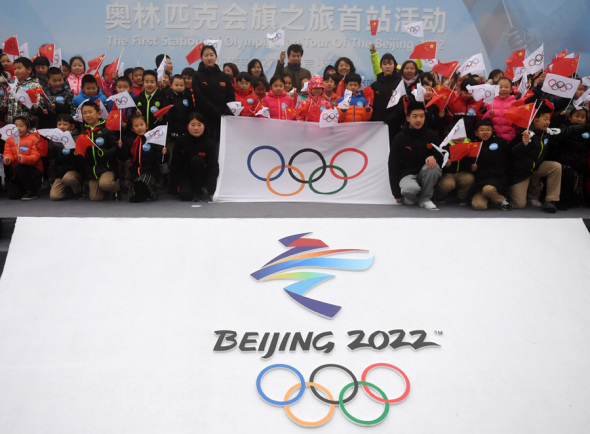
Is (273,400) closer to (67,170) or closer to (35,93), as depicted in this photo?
(67,170)

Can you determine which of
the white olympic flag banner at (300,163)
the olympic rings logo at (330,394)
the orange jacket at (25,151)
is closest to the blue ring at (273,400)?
the olympic rings logo at (330,394)

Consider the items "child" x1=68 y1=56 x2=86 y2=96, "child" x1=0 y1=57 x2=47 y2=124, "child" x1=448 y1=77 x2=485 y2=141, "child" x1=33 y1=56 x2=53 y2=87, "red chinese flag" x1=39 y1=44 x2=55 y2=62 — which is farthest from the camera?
"red chinese flag" x1=39 y1=44 x2=55 y2=62

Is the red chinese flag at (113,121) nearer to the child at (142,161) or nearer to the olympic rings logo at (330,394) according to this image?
the child at (142,161)

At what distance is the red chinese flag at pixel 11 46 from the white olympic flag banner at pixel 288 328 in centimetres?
349

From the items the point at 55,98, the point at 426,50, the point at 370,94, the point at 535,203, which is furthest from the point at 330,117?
the point at 55,98

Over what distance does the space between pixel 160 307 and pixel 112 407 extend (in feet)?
1.73

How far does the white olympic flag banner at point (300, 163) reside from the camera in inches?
164

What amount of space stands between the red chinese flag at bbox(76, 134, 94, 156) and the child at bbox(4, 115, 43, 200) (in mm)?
433

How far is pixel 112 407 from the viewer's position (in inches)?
77.3

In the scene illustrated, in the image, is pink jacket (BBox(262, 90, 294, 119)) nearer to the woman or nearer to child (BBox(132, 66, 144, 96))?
the woman

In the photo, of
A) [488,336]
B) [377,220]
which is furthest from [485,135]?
[488,336]

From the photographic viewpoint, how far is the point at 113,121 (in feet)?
13.7

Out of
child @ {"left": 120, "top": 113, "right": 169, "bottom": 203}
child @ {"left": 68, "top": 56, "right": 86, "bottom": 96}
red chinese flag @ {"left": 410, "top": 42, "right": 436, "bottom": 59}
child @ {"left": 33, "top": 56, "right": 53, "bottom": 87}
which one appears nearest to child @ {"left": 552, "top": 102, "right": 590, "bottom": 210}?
red chinese flag @ {"left": 410, "top": 42, "right": 436, "bottom": 59}

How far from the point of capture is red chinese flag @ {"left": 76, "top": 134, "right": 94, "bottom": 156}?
4.15 m
